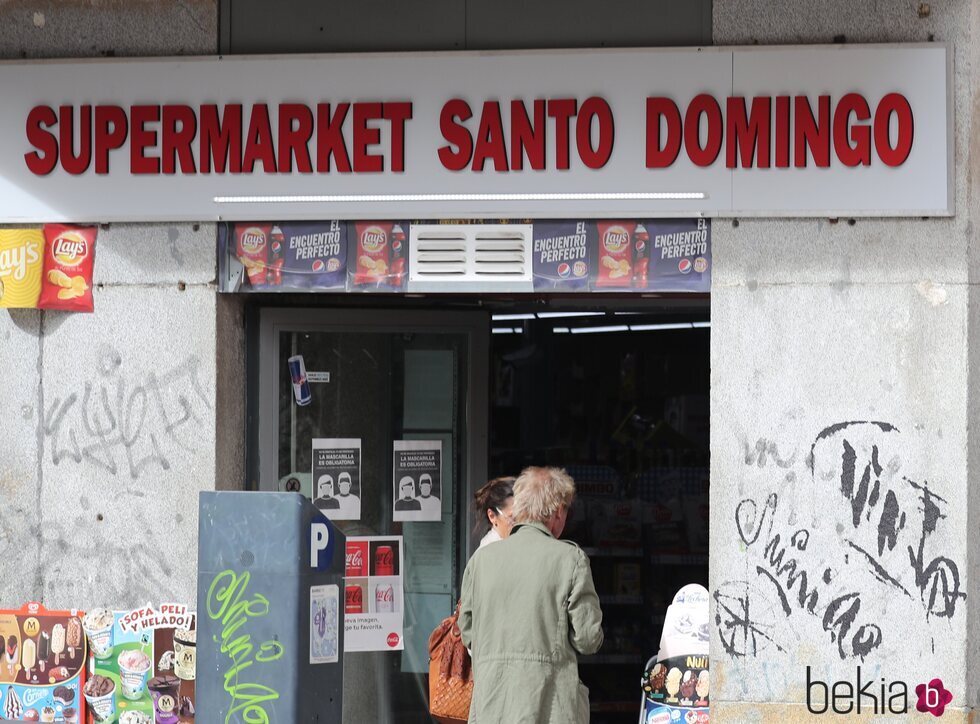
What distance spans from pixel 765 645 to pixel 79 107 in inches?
160

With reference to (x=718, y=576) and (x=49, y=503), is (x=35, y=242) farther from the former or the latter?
(x=718, y=576)

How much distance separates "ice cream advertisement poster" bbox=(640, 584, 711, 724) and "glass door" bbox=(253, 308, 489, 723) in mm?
1284

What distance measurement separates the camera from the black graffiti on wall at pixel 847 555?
5738 millimetres

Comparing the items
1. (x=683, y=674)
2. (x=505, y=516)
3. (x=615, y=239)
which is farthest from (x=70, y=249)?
(x=683, y=674)

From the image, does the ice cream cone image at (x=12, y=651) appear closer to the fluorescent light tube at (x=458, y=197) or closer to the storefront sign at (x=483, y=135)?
the storefront sign at (x=483, y=135)

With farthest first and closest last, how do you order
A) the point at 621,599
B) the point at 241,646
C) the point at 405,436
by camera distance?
the point at 621,599, the point at 405,436, the point at 241,646

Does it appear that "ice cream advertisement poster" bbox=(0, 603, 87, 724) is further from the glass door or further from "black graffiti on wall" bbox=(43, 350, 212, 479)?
the glass door

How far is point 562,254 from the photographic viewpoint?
6.08 metres

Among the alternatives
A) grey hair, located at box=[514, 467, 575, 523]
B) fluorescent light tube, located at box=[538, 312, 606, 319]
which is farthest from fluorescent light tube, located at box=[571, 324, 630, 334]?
grey hair, located at box=[514, 467, 575, 523]

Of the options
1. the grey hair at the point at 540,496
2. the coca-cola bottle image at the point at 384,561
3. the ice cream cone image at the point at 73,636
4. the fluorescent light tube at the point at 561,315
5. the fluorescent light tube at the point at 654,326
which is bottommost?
the ice cream cone image at the point at 73,636

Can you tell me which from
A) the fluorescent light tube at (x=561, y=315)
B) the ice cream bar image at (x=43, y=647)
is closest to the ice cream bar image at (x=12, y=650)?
the ice cream bar image at (x=43, y=647)
